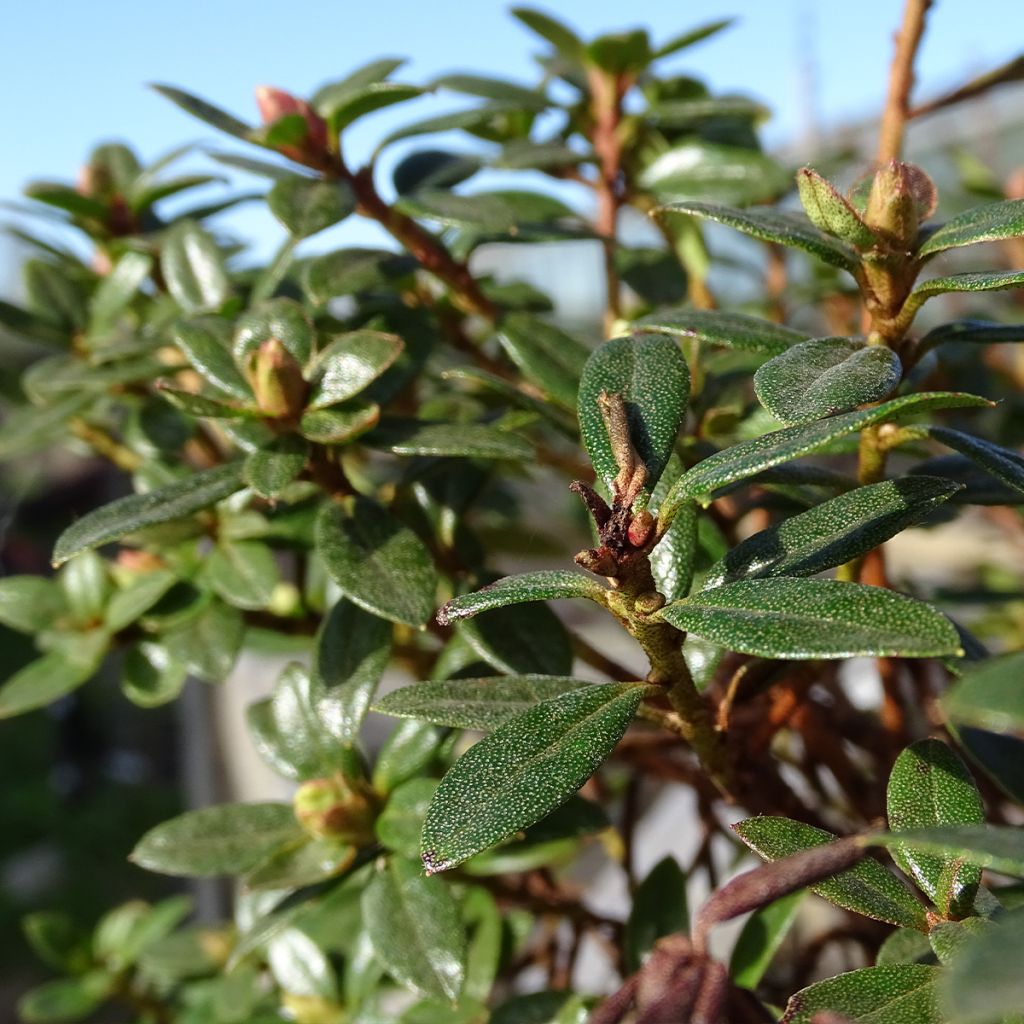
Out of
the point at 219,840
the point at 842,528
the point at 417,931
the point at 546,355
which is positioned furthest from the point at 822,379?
the point at 219,840

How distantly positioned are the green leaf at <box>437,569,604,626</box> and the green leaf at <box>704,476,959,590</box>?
9cm

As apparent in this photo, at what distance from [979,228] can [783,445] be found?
19 cm

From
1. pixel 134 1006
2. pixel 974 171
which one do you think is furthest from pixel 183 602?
pixel 974 171

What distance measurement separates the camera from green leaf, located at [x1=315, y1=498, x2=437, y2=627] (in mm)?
644

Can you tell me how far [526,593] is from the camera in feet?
1.53

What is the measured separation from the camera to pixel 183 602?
847mm

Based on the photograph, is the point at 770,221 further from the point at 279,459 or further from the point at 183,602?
the point at 183,602

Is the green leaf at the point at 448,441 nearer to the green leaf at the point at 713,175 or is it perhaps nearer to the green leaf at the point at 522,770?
the green leaf at the point at 522,770

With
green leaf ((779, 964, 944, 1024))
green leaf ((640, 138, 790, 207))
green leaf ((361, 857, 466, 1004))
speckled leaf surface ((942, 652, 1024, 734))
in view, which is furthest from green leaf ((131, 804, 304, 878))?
green leaf ((640, 138, 790, 207))

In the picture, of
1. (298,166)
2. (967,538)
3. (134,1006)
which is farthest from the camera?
(967,538)

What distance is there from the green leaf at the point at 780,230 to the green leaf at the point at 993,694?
0.96ft

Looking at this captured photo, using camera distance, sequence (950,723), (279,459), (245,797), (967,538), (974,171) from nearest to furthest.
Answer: (950,723) < (279,459) < (974,171) < (245,797) < (967,538)

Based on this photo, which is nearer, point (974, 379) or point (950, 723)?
point (950, 723)

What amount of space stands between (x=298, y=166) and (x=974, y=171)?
103cm
